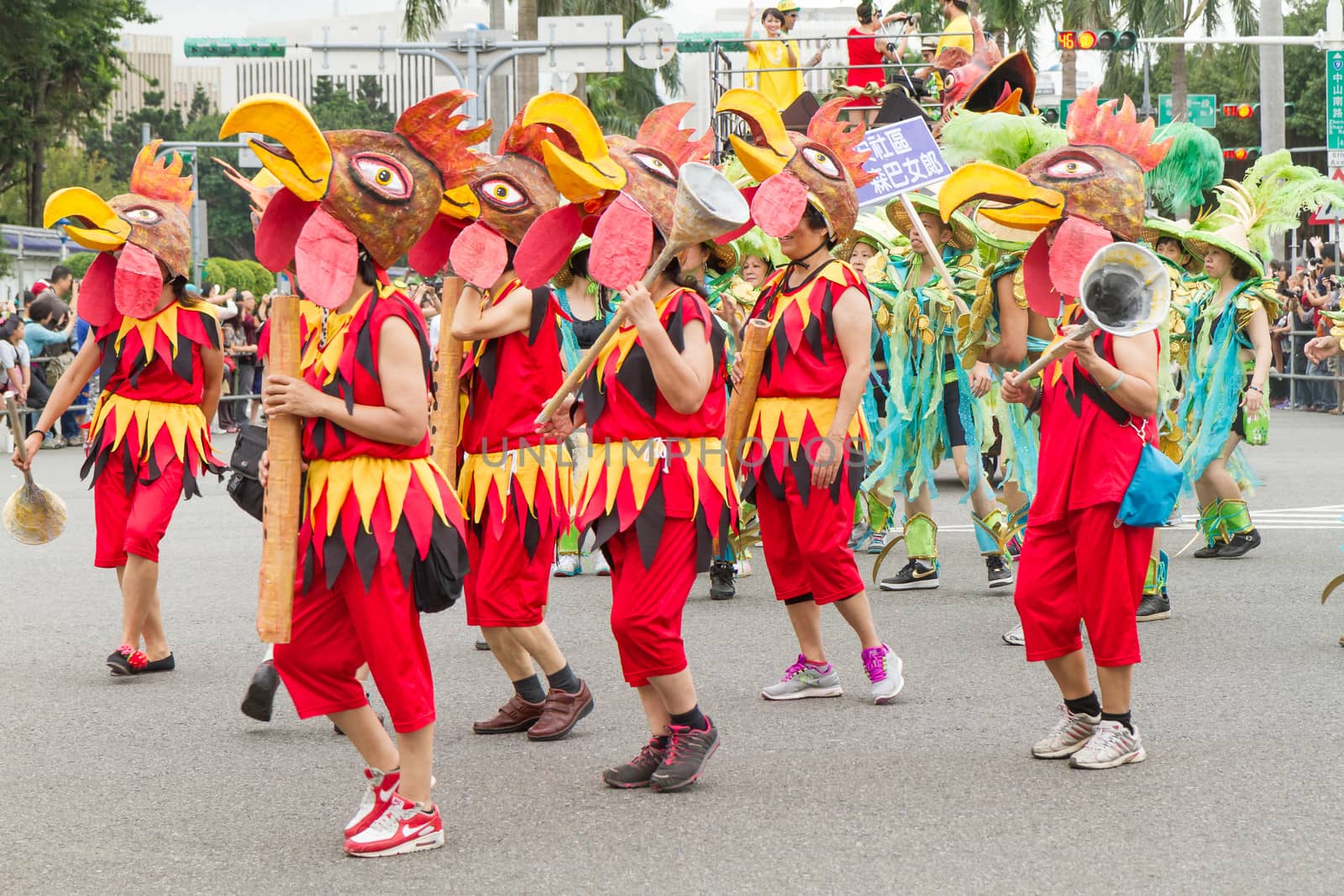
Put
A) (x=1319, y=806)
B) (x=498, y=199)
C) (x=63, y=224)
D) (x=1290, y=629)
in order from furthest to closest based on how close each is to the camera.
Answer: (x=1290, y=629)
(x=63, y=224)
(x=498, y=199)
(x=1319, y=806)

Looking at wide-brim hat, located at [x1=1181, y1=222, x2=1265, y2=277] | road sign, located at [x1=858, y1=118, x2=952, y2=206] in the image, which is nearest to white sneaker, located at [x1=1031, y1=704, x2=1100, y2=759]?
road sign, located at [x1=858, y1=118, x2=952, y2=206]

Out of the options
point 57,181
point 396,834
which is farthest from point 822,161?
point 57,181

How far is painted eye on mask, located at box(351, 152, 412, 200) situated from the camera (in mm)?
4496

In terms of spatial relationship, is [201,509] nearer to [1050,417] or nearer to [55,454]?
[55,454]

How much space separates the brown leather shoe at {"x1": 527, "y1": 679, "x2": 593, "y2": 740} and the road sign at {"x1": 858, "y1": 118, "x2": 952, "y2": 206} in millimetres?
3258

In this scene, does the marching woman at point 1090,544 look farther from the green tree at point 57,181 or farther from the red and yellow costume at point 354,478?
the green tree at point 57,181

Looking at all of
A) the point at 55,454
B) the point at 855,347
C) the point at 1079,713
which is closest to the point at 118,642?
the point at 855,347

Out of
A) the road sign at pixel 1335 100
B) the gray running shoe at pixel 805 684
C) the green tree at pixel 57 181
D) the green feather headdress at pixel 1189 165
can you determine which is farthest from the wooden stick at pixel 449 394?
the green tree at pixel 57 181

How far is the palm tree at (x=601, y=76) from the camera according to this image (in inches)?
929

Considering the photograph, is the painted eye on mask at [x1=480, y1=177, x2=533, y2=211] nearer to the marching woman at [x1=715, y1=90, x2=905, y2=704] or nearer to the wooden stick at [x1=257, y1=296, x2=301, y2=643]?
the marching woman at [x1=715, y1=90, x2=905, y2=704]

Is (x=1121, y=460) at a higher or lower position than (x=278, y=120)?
lower

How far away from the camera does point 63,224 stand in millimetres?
6855

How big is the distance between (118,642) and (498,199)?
11.1ft

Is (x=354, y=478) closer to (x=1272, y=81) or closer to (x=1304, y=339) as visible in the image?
(x=1304, y=339)
